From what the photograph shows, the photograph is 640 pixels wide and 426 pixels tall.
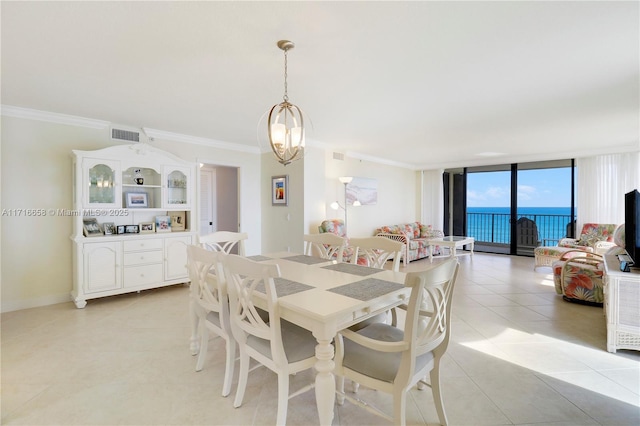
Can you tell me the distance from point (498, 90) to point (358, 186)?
144 inches

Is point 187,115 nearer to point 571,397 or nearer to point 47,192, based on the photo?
point 47,192

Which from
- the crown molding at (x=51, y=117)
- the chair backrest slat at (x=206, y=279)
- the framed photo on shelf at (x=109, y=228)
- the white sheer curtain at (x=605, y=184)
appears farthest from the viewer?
the white sheer curtain at (x=605, y=184)

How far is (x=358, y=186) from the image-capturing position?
6.38 m

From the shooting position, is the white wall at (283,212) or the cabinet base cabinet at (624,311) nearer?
the cabinet base cabinet at (624,311)

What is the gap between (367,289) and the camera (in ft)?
5.70

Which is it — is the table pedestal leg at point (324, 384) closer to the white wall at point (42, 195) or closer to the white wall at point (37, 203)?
the white wall at point (42, 195)

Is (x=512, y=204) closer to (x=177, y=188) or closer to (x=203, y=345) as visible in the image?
(x=177, y=188)

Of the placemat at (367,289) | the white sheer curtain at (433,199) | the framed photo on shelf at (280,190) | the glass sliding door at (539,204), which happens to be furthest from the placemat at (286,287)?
the glass sliding door at (539,204)

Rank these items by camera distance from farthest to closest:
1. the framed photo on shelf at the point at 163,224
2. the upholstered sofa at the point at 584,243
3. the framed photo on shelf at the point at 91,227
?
the upholstered sofa at the point at 584,243 → the framed photo on shelf at the point at 163,224 → the framed photo on shelf at the point at 91,227

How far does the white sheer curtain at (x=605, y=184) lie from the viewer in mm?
5586

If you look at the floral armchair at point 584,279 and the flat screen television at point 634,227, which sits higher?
the flat screen television at point 634,227

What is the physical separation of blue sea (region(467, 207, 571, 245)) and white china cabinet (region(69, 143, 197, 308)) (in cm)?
729

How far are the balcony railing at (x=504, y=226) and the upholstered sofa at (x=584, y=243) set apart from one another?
74 cm

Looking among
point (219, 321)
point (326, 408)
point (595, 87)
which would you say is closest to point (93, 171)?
point (219, 321)
